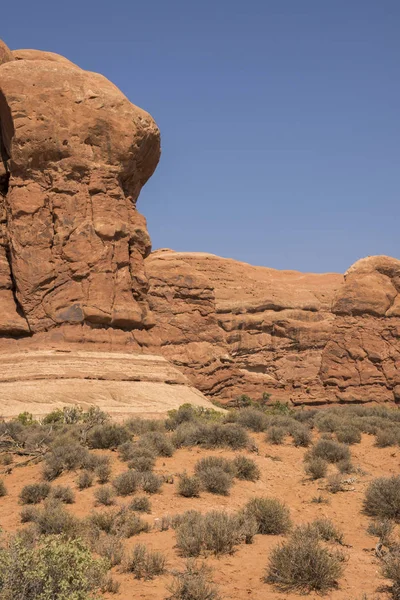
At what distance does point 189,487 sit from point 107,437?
14.1ft

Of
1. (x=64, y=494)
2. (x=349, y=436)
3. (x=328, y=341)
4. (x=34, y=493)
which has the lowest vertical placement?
(x=34, y=493)

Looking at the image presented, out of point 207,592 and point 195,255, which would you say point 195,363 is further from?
point 207,592

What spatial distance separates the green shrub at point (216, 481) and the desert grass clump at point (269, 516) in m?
1.49

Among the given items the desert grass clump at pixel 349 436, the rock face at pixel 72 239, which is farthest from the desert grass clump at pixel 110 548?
the rock face at pixel 72 239

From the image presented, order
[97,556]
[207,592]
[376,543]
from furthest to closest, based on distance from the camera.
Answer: [376,543] → [97,556] → [207,592]

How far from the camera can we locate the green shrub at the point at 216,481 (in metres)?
11.8

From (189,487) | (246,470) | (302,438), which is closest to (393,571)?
(189,487)

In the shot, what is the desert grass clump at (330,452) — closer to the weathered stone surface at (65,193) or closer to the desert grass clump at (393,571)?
the desert grass clump at (393,571)

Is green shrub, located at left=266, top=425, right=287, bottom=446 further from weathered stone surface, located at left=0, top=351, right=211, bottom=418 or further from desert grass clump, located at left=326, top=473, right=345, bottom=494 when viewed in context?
weathered stone surface, located at left=0, top=351, right=211, bottom=418

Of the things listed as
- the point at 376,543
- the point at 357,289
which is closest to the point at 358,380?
the point at 357,289

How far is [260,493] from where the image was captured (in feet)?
39.8

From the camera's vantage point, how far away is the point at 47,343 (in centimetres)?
2472

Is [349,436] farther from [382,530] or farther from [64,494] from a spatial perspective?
[64,494]

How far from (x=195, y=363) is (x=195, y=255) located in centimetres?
1823
